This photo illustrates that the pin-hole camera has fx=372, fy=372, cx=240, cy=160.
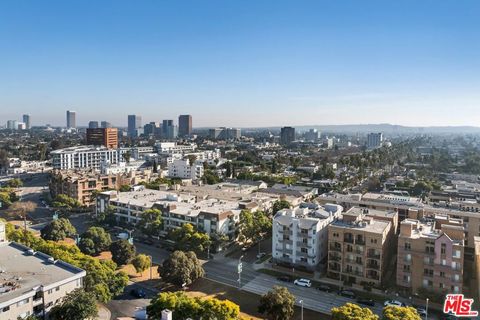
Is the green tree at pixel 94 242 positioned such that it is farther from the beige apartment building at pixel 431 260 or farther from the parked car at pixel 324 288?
the beige apartment building at pixel 431 260

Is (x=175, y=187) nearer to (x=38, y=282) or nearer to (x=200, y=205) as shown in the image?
(x=200, y=205)

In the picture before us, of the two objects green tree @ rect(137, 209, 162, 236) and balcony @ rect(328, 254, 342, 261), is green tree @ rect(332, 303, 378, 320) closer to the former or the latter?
Result: balcony @ rect(328, 254, 342, 261)

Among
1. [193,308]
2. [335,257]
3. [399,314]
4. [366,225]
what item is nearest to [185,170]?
[335,257]

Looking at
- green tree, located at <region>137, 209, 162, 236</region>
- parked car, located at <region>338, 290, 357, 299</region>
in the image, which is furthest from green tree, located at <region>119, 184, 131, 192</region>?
parked car, located at <region>338, 290, 357, 299</region>

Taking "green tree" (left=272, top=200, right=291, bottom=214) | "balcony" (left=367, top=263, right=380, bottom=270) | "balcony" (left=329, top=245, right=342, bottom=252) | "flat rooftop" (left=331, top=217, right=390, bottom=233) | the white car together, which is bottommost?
the white car

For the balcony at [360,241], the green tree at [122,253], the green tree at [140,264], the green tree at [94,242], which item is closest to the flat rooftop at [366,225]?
the balcony at [360,241]

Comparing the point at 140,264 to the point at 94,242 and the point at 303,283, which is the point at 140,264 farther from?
the point at 303,283
